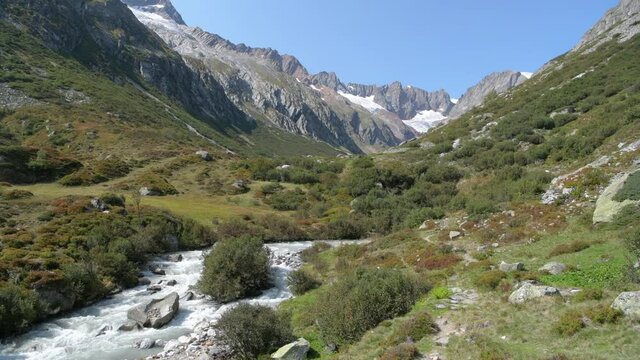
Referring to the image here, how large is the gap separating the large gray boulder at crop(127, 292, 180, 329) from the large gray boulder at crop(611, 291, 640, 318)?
19.6 metres

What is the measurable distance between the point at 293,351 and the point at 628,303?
10562mm

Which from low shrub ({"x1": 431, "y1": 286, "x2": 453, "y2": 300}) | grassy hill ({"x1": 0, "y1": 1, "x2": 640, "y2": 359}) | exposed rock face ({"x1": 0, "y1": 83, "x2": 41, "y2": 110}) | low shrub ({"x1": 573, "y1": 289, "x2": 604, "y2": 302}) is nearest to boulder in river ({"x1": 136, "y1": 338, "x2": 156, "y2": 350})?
grassy hill ({"x1": 0, "y1": 1, "x2": 640, "y2": 359})

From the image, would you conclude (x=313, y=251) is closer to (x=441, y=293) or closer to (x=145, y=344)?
(x=145, y=344)

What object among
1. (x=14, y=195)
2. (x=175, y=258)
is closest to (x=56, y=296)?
(x=175, y=258)

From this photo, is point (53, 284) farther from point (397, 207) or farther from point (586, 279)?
point (397, 207)

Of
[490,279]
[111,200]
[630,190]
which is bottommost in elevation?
[490,279]

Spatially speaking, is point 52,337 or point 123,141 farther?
point 123,141

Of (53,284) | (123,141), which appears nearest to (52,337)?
(53,284)

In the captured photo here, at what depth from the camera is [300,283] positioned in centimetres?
2652

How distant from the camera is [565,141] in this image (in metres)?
44.9

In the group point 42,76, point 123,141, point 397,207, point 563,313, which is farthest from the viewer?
point 42,76

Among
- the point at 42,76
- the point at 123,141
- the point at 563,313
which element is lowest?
the point at 563,313

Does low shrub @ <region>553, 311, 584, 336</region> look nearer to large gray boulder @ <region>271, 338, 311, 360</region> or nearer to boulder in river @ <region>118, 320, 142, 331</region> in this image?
large gray boulder @ <region>271, 338, 311, 360</region>

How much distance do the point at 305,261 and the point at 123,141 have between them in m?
58.3
